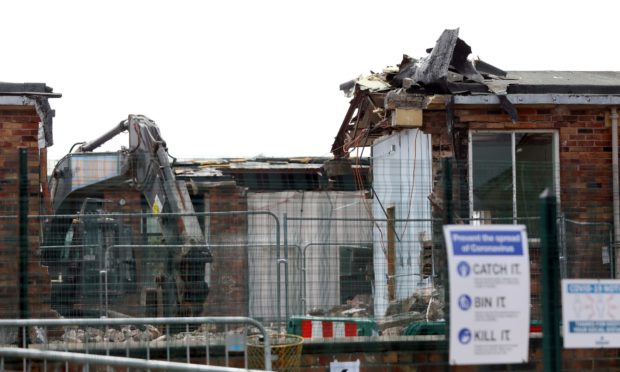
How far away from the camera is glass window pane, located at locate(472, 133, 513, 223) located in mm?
11594

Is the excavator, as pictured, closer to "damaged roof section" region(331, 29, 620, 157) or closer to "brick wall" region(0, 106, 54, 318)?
"brick wall" region(0, 106, 54, 318)

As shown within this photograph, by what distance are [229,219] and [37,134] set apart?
276 centimetres

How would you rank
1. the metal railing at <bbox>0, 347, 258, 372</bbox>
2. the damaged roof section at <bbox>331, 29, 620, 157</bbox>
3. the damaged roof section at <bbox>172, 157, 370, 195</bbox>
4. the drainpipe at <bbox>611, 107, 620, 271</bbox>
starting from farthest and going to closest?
A: the damaged roof section at <bbox>172, 157, 370, 195</bbox> < the damaged roof section at <bbox>331, 29, 620, 157</bbox> < the drainpipe at <bbox>611, 107, 620, 271</bbox> < the metal railing at <bbox>0, 347, 258, 372</bbox>

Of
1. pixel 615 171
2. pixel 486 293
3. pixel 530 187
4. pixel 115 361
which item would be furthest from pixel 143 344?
pixel 615 171

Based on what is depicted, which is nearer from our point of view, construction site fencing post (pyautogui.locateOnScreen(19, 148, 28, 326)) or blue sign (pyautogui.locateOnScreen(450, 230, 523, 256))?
blue sign (pyautogui.locateOnScreen(450, 230, 523, 256))

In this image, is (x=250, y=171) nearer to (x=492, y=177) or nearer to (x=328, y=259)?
(x=492, y=177)

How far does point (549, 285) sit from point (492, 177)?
7.35m

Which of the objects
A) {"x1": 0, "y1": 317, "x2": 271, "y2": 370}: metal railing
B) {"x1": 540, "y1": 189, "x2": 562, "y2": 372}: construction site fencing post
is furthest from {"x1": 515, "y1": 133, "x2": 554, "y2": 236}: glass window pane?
{"x1": 0, "y1": 317, "x2": 271, "y2": 370}: metal railing

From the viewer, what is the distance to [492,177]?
14.1 m

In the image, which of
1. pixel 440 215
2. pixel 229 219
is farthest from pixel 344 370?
pixel 229 219

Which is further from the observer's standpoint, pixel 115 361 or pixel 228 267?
pixel 228 267

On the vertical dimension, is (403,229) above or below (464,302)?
above

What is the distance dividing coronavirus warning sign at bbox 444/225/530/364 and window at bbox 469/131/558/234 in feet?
9.50

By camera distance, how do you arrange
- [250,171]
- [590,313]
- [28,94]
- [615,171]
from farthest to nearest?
[250,171]
[615,171]
[28,94]
[590,313]
